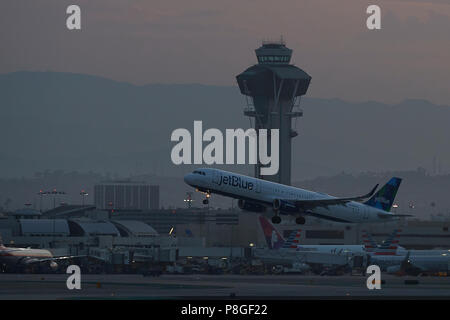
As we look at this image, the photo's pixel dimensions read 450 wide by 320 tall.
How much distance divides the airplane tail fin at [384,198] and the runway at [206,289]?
89.0 feet

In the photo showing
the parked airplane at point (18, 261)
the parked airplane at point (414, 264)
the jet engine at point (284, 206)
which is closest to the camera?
the jet engine at point (284, 206)

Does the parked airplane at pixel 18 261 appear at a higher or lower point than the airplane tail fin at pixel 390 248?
lower

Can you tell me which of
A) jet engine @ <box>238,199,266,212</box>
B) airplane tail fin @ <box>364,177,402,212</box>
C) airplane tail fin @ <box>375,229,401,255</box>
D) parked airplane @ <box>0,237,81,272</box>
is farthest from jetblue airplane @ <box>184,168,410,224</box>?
parked airplane @ <box>0,237,81,272</box>

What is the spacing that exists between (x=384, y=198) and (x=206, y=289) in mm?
60565

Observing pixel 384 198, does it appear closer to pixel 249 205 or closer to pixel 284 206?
pixel 284 206

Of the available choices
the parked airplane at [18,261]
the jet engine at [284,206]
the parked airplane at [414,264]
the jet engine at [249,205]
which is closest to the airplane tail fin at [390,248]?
the parked airplane at [414,264]

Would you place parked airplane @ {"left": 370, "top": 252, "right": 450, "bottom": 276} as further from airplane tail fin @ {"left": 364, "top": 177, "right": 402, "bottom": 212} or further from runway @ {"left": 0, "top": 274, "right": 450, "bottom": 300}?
runway @ {"left": 0, "top": 274, "right": 450, "bottom": 300}

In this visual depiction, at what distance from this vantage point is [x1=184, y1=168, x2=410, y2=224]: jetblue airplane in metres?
129

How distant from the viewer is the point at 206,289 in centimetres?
11312

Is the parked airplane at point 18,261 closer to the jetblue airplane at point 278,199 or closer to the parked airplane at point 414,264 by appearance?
the jetblue airplane at point 278,199

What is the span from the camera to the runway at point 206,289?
332 feet

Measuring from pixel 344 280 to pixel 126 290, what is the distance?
41.2 metres
